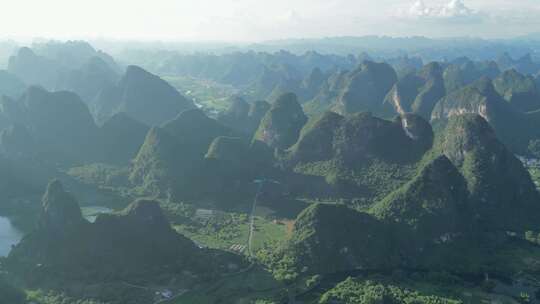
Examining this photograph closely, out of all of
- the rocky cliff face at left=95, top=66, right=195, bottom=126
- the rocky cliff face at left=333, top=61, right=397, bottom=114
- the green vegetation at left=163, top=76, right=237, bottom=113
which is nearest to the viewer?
the rocky cliff face at left=95, top=66, right=195, bottom=126

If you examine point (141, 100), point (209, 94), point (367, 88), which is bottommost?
point (209, 94)

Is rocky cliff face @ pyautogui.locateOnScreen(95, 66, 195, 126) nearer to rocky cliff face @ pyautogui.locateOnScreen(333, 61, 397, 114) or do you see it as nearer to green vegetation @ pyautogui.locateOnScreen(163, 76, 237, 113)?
green vegetation @ pyautogui.locateOnScreen(163, 76, 237, 113)

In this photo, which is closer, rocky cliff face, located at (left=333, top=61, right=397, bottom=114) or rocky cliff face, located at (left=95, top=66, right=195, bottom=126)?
rocky cliff face, located at (left=95, top=66, right=195, bottom=126)

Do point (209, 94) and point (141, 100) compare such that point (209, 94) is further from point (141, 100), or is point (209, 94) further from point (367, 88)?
point (367, 88)

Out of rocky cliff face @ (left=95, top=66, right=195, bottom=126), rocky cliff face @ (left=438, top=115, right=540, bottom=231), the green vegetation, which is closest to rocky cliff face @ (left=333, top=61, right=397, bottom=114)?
the green vegetation

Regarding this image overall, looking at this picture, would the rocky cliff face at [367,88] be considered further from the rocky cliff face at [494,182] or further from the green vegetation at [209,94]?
the rocky cliff face at [494,182]

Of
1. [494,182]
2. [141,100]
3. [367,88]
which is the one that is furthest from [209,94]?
[494,182]

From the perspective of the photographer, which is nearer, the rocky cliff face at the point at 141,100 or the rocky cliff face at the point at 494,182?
the rocky cliff face at the point at 494,182

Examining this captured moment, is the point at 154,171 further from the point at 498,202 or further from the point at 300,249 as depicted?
the point at 498,202

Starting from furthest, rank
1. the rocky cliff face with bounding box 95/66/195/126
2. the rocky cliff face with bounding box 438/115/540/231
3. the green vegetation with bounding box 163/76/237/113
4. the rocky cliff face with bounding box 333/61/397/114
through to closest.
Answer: the green vegetation with bounding box 163/76/237/113
the rocky cliff face with bounding box 333/61/397/114
the rocky cliff face with bounding box 95/66/195/126
the rocky cliff face with bounding box 438/115/540/231

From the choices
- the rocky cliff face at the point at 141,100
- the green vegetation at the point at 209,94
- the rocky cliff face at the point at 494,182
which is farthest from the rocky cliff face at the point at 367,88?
the rocky cliff face at the point at 494,182

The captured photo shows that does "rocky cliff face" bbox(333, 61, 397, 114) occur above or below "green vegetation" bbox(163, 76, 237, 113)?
above
